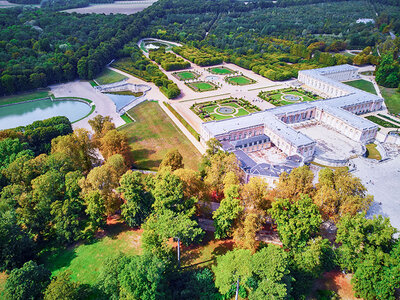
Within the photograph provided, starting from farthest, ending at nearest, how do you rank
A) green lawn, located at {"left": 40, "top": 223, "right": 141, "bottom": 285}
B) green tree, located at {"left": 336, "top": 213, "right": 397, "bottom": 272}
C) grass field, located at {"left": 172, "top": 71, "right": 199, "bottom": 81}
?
grass field, located at {"left": 172, "top": 71, "right": 199, "bottom": 81} < green lawn, located at {"left": 40, "top": 223, "right": 141, "bottom": 285} < green tree, located at {"left": 336, "top": 213, "right": 397, "bottom": 272}

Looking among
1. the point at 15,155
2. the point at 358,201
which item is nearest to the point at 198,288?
the point at 358,201

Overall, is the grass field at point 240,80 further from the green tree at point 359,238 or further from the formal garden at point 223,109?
the green tree at point 359,238

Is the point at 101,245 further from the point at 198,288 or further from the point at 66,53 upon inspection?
the point at 66,53

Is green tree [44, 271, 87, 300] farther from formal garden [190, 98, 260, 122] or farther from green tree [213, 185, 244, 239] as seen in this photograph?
formal garden [190, 98, 260, 122]

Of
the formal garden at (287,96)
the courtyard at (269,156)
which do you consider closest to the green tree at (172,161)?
the courtyard at (269,156)

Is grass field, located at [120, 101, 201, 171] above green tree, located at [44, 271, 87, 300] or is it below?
below

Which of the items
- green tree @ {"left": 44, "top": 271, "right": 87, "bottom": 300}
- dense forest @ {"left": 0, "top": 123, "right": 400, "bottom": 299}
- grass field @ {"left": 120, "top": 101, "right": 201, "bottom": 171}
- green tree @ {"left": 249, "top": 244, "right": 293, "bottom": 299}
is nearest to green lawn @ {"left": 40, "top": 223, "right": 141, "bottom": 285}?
dense forest @ {"left": 0, "top": 123, "right": 400, "bottom": 299}
